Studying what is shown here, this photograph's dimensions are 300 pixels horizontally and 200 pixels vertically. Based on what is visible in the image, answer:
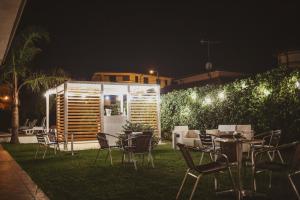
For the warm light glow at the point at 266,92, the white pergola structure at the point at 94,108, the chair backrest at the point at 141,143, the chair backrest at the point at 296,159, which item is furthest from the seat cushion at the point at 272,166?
the white pergola structure at the point at 94,108

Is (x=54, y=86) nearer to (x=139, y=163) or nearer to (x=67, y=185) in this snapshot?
(x=139, y=163)

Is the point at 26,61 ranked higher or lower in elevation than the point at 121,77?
lower

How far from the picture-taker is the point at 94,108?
13617 millimetres

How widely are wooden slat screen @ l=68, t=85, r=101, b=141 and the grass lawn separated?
4.41 m

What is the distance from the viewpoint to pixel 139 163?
28.2 ft

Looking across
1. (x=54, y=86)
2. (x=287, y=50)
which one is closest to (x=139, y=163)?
(x=54, y=86)

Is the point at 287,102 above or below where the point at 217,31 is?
below

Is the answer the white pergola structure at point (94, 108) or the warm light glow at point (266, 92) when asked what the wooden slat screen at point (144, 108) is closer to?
the white pergola structure at point (94, 108)

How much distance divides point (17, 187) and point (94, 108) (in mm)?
8002

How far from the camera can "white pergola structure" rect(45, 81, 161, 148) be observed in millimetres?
12867

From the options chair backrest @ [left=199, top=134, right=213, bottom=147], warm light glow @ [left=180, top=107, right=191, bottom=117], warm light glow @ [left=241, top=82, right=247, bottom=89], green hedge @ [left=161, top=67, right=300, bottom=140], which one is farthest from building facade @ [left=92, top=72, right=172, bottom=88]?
chair backrest @ [left=199, top=134, right=213, bottom=147]

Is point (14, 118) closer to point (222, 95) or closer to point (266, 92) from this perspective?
point (222, 95)

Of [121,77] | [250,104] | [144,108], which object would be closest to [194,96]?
[144,108]

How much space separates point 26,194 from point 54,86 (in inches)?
423
